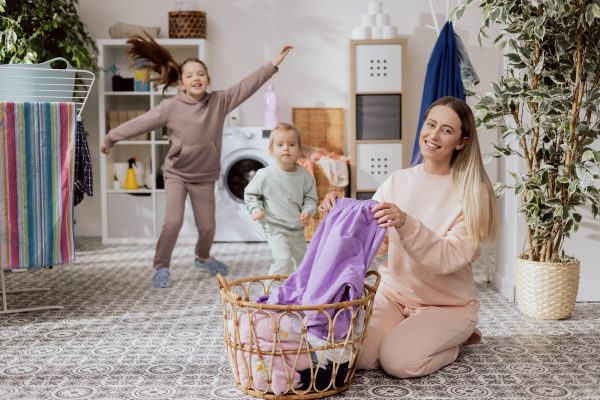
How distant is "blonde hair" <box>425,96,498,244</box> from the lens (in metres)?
2.55

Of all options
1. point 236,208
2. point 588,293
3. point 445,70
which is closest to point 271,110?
point 236,208

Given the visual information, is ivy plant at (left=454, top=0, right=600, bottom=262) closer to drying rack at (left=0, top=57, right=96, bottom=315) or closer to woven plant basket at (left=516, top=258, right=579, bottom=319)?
woven plant basket at (left=516, top=258, right=579, bottom=319)

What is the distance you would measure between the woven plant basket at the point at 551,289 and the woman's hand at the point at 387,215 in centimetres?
122

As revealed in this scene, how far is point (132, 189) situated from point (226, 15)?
4.93 ft

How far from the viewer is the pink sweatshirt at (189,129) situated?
426 cm

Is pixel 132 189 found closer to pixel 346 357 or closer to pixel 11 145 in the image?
pixel 11 145

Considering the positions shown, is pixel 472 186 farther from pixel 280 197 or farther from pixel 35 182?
pixel 35 182

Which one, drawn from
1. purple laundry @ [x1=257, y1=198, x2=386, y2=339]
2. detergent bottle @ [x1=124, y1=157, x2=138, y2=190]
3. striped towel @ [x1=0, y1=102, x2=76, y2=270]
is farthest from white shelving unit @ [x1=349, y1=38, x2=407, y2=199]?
purple laundry @ [x1=257, y1=198, x2=386, y2=339]

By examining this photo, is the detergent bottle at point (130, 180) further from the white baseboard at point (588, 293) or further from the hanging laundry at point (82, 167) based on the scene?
the white baseboard at point (588, 293)

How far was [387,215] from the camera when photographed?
91.7 inches

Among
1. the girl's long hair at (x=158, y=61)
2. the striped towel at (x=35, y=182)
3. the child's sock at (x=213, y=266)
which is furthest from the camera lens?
the girl's long hair at (x=158, y=61)

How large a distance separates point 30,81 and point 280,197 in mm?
1202

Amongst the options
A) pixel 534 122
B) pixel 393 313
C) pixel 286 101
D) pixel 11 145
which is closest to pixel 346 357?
pixel 393 313

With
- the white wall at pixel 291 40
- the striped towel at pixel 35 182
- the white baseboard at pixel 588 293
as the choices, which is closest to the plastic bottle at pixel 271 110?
the white wall at pixel 291 40
